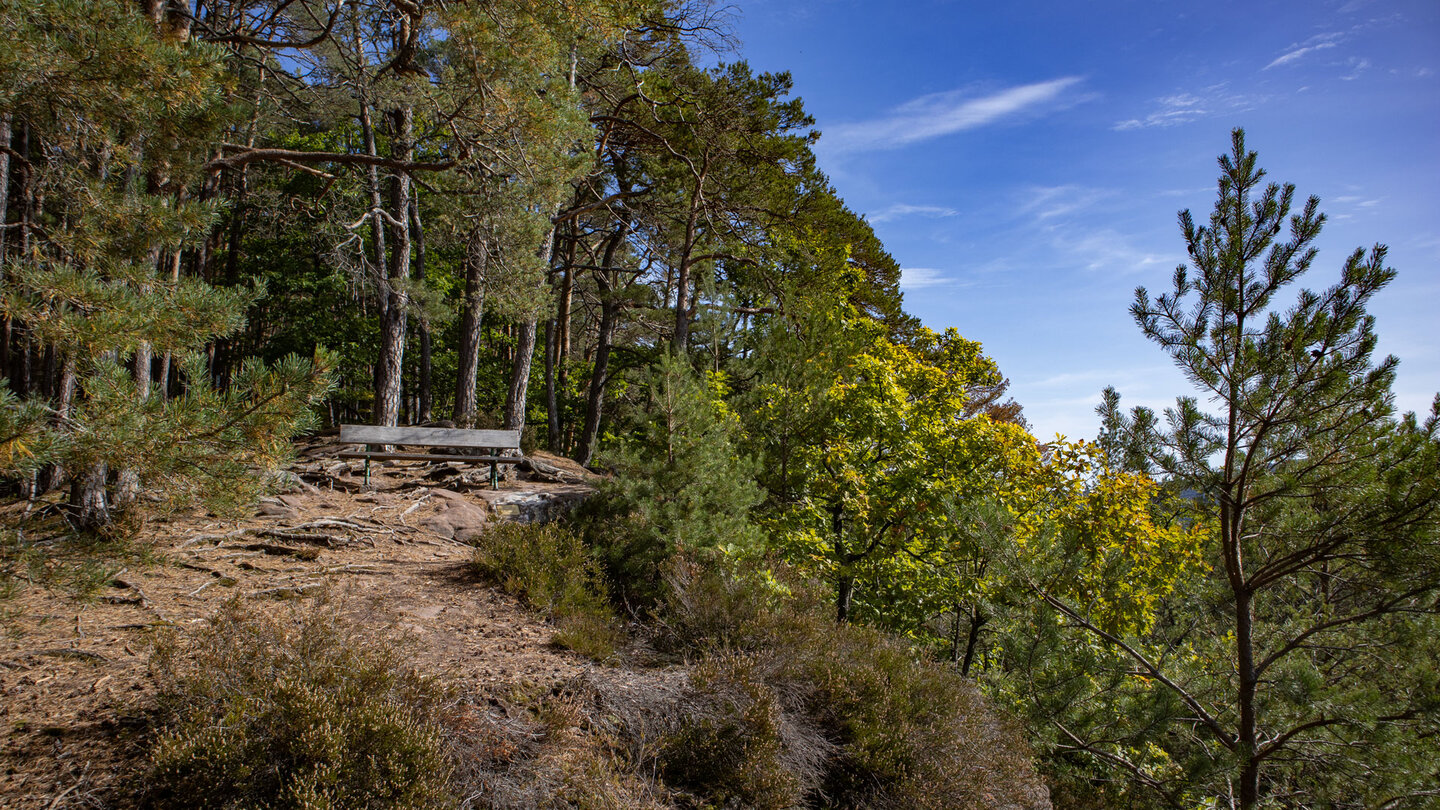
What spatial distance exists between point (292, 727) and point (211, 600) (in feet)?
8.37

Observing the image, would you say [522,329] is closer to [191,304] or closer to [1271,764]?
[191,304]

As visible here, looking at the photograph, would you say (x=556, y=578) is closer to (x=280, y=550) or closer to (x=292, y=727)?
(x=280, y=550)

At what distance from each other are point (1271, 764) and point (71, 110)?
30.8ft

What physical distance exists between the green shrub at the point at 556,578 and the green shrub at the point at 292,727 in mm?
1598

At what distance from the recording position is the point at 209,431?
3006mm

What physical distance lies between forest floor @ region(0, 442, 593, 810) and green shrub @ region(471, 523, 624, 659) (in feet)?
0.46

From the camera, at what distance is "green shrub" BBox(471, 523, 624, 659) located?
4.86 meters

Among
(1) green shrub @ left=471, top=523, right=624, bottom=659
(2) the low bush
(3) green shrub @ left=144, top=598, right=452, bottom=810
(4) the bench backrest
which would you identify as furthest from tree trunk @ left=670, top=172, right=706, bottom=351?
(3) green shrub @ left=144, top=598, right=452, bottom=810

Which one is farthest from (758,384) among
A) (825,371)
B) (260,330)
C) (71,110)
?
(260,330)

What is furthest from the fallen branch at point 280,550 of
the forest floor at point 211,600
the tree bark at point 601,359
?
the tree bark at point 601,359

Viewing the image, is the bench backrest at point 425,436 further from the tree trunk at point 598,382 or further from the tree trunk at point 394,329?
the tree trunk at point 598,382

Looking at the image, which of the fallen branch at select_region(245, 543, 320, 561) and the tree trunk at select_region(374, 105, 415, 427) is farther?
the tree trunk at select_region(374, 105, 415, 427)

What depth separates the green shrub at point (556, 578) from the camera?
486cm

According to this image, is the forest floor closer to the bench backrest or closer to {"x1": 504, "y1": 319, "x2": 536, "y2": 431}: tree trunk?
the bench backrest
